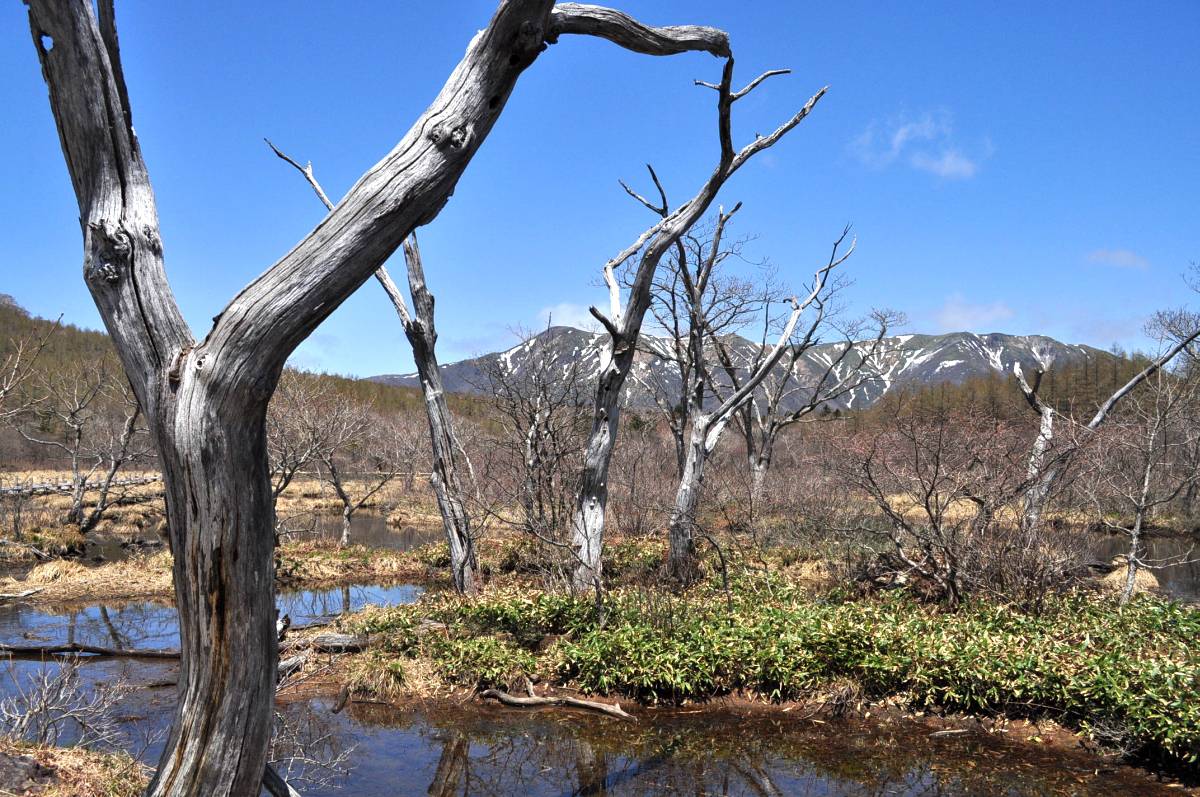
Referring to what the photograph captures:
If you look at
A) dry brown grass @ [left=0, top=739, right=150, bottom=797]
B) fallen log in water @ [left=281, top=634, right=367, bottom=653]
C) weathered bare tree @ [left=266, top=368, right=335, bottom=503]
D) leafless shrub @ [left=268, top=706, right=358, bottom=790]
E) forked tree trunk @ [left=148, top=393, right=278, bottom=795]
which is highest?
weathered bare tree @ [left=266, top=368, right=335, bottom=503]

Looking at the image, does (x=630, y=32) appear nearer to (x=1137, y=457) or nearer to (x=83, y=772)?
(x=83, y=772)

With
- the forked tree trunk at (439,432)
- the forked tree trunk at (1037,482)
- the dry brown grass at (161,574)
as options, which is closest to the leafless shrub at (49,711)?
the forked tree trunk at (439,432)

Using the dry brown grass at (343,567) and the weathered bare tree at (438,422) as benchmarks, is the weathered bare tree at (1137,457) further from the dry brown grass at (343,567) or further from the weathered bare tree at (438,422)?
the dry brown grass at (343,567)

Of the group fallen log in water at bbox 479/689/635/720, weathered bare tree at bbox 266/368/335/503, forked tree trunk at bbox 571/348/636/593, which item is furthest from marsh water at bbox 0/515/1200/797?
weathered bare tree at bbox 266/368/335/503

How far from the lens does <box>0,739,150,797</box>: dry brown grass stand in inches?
193

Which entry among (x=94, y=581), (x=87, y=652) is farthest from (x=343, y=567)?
(x=87, y=652)

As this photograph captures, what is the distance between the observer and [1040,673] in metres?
7.97

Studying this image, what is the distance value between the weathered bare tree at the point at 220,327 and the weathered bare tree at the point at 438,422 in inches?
403

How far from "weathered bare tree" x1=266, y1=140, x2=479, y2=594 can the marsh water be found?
4140 mm

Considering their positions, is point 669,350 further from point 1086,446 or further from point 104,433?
point 104,433

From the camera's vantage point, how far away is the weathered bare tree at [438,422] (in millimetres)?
12734

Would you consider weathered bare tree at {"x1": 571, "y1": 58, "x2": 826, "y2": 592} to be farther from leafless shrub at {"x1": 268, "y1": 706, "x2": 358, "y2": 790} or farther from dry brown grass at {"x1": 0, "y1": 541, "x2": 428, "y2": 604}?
dry brown grass at {"x1": 0, "y1": 541, "x2": 428, "y2": 604}

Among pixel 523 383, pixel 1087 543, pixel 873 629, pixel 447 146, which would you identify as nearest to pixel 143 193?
pixel 447 146

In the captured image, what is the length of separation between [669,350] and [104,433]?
90.2 ft
